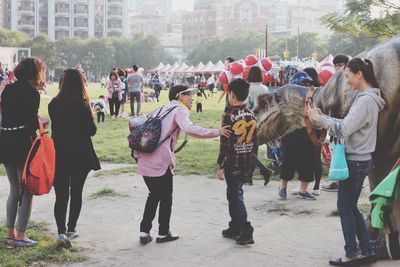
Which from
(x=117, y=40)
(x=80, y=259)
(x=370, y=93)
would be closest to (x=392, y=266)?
(x=370, y=93)

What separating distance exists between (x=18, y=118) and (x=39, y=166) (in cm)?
53

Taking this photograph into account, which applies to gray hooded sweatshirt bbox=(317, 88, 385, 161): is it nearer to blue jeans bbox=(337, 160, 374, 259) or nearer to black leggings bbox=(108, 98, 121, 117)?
blue jeans bbox=(337, 160, 374, 259)

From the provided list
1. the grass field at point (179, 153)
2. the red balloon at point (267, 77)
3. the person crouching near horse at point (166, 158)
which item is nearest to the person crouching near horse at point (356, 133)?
the person crouching near horse at point (166, 158)

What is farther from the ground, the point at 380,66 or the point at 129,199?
the point at 380,66

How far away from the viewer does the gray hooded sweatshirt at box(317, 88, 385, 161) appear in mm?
5152

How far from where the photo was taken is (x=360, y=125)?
17.0 ft

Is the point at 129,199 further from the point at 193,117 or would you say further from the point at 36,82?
the point at 193,117

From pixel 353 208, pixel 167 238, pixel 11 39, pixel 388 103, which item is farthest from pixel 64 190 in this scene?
pixel 11 39

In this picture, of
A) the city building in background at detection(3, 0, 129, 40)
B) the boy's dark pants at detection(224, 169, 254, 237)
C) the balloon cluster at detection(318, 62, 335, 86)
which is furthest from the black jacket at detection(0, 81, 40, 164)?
the city building in background at detection(3, 0, 129, 40)

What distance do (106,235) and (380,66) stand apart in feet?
11.0

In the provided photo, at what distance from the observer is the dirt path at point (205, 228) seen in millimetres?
5945

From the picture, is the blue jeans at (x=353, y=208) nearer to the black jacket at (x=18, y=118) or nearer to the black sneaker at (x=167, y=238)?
the black sneaker at (x=167, y=238)

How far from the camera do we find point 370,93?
516 cm

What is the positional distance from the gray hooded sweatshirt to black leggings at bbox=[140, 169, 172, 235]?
1.82 m
